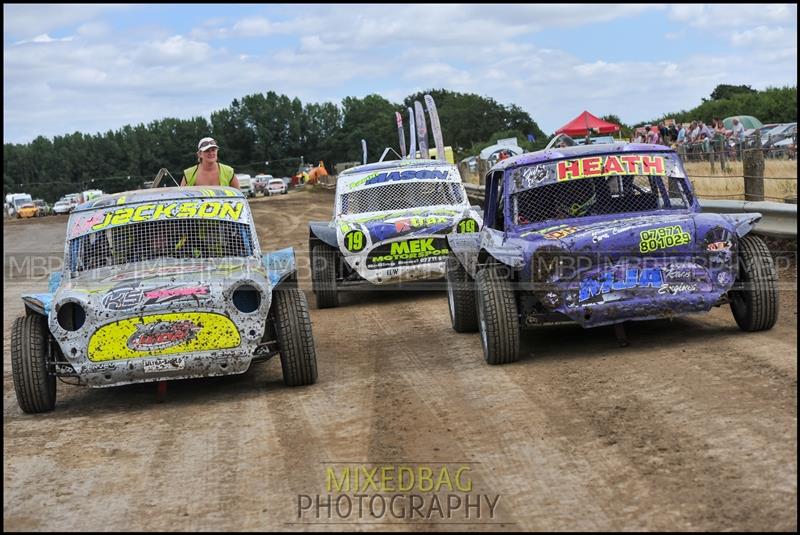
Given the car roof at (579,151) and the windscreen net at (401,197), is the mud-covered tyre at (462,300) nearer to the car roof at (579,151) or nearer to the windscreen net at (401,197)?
the car roof at (579,151)

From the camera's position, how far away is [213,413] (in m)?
7.60

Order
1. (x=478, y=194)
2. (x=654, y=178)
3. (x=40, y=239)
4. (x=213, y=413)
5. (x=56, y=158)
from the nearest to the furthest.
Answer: (x=213, y=413)
(x=654, y=178)
(x=478, y=194)
(x=40, y=239)
(x=56, y=158)

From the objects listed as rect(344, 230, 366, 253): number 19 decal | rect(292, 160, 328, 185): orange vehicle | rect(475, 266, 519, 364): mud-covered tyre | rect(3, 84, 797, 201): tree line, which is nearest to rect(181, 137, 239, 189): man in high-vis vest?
rect(344, 230, 366, 253): number 19 decal

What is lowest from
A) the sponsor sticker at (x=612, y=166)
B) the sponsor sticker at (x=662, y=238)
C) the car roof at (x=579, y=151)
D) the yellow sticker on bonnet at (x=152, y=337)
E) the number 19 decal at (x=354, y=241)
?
the yellow sticker on bonnet at (x=152, y=337)

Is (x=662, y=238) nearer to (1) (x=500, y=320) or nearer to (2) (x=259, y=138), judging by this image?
(1) (x=500, y=320)

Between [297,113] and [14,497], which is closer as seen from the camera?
[14,497]

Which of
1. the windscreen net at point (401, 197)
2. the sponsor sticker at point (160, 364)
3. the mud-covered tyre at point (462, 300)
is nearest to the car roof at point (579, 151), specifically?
the mud-covered tyre at point (462, 300)

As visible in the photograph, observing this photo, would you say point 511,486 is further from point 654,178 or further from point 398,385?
point 654,178

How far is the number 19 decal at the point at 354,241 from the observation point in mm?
13047

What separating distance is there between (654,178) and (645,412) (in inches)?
Result: 128

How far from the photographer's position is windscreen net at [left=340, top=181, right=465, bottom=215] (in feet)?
45.4

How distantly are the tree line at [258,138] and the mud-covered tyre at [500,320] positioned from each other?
98.0 meters

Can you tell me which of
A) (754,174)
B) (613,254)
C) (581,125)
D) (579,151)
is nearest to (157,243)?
(579,151)

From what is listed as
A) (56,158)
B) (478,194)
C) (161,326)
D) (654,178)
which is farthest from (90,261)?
(56,158)
